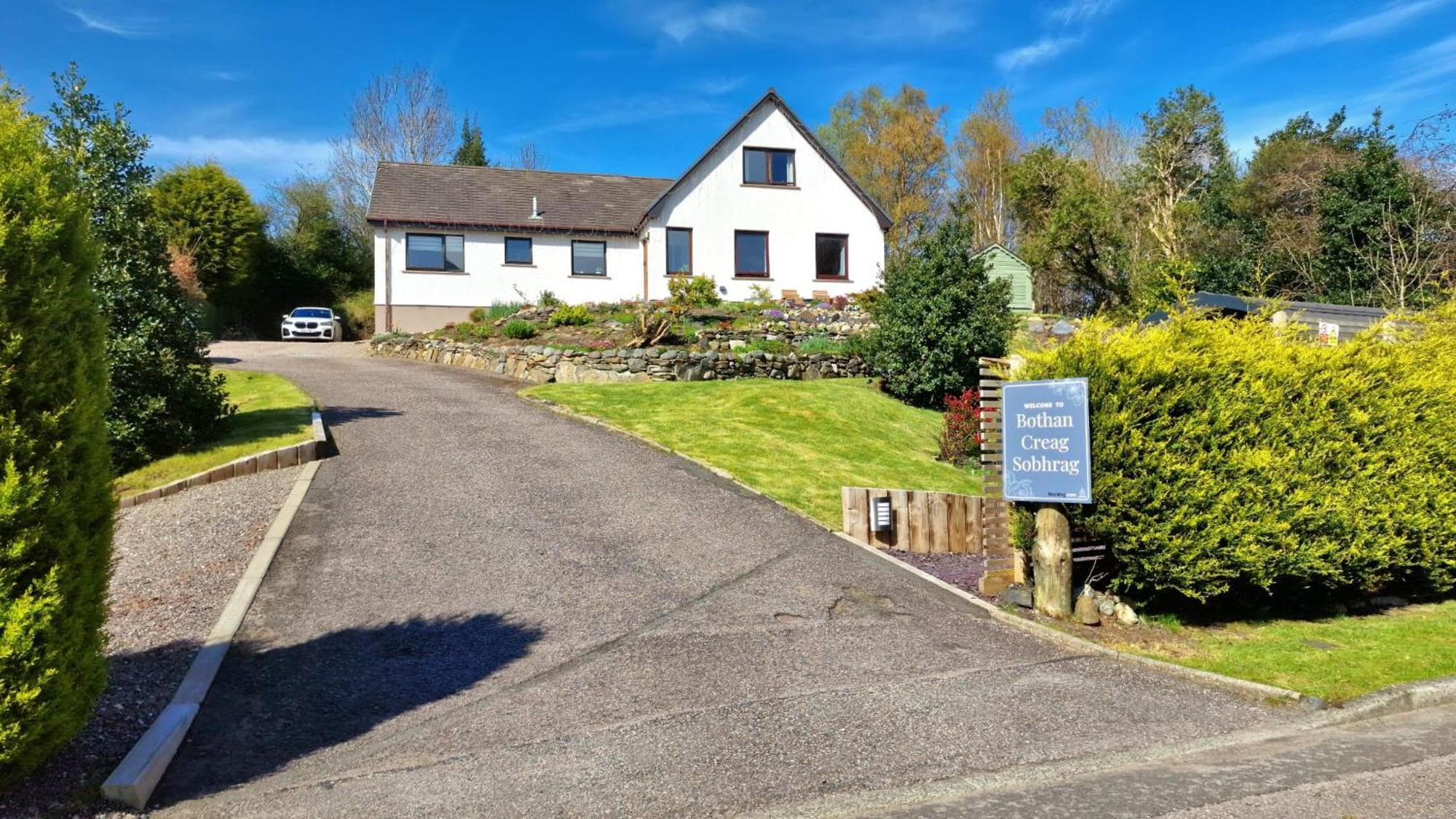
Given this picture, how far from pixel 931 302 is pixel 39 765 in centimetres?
1694

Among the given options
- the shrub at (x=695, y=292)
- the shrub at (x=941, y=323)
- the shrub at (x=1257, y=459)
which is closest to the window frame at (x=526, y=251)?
the shrub at (x=695, y=292)

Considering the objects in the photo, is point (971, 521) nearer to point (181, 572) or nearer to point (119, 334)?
point (181, 572)

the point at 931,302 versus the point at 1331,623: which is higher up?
the point at 931,302

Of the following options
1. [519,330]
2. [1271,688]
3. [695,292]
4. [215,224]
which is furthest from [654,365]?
[215,224]

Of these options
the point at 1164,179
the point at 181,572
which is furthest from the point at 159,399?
the point at 1164,179

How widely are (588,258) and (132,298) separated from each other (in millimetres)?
19526

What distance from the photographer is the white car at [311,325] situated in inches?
1291

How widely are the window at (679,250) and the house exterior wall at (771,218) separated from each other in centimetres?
16

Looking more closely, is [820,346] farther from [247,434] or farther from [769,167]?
[247,434]

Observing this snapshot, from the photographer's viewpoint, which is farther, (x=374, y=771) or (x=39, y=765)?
(x=374, y=771)

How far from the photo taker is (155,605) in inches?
289

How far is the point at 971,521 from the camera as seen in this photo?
420 inches

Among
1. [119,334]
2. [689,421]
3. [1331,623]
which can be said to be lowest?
[1331,623]

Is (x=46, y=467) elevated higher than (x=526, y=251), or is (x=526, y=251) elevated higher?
(x=526, y=251)
